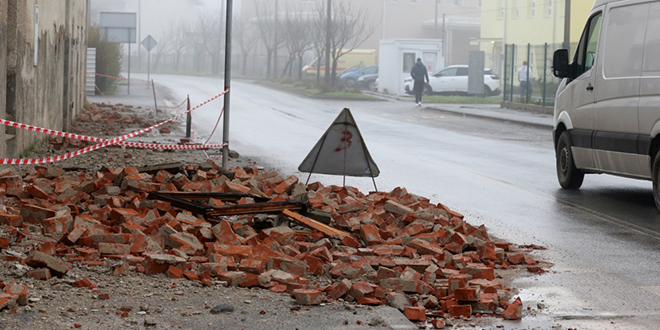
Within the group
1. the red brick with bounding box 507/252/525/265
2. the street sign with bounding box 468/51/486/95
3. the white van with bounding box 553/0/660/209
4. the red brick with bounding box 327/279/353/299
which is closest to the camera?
the red brick with bounding box 327/279/353/299

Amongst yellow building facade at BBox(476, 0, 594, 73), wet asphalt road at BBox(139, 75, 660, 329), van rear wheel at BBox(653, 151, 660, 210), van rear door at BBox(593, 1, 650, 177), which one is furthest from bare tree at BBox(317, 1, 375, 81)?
van rear wheel at BBox(653, 151, 660, 210)

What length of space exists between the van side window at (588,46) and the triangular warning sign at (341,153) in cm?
324

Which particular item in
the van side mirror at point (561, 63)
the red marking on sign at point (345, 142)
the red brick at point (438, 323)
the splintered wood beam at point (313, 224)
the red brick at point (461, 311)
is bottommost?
the red brick at point (438, 323)

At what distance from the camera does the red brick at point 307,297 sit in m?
5.42

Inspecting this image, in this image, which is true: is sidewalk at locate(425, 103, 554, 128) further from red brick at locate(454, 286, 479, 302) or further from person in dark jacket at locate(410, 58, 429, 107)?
red brick at locate(454, 286, 479, 302)

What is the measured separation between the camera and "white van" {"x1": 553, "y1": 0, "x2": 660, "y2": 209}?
9.91 metres

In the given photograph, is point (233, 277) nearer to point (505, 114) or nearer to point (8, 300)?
point (8, 300)

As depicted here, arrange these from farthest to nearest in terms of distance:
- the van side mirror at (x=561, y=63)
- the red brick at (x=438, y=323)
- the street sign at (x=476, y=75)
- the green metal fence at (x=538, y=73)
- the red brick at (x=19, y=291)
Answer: the street sign at (x=476, y=75), the green metal fence at (x=538, y=73), the van side mirror at (x=561, y=63), the red brick at (x=438, y=323), the red brick at (x=19, y=291)

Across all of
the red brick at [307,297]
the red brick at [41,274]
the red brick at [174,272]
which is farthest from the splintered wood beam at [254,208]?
the red brick at [307,297]

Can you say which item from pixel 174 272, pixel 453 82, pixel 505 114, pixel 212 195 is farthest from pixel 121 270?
pixel 453 82

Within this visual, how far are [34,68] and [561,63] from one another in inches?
303

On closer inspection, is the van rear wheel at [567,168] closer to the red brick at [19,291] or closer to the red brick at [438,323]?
the red brick at [438,323]

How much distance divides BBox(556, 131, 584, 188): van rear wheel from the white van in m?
0.01

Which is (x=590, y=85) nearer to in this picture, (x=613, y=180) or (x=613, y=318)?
(x=613, y=180)
